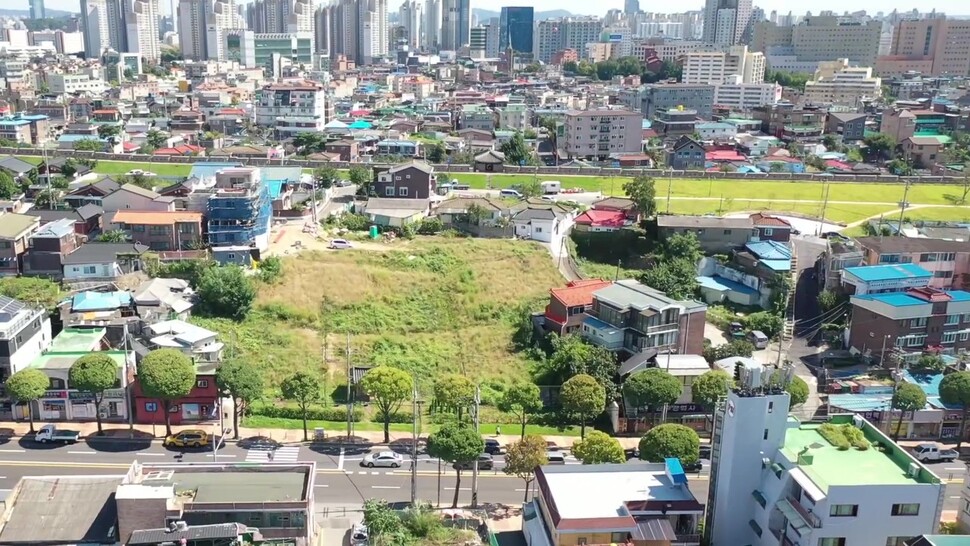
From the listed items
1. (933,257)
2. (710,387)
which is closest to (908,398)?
(710,387)

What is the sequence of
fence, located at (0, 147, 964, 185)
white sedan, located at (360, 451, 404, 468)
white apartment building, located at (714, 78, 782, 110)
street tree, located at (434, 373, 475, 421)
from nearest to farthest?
1. white sedan, located at (360, 451, 404, 468)
2. street tree, located at (434, 373, 475, 421)
3. fence, located at (0, 147, 964, 185)
4. white apartment building, located at (714, 78, 782, 110)

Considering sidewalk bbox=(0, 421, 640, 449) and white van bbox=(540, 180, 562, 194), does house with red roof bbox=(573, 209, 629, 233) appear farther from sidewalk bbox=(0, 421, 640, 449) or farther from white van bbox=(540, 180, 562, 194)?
sidewalk bbox=(0, 421, 640, 449)

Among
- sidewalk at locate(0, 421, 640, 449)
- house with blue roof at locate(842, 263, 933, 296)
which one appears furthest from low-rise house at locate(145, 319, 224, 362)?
house with blue roof at locate(842, 263, 933, 296)

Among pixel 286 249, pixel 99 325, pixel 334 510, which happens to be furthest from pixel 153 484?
pixel 286 249

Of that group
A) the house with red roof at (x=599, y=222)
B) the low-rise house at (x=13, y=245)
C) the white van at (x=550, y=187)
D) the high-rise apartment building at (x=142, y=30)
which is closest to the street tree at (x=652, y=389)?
the house with red roof at (x=599, y=222)

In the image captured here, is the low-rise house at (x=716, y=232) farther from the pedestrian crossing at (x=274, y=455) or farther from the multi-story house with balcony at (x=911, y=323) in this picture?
the pedestrian crossing at (x=274, y=455)

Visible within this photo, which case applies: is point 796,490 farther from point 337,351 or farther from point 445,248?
point 445,248

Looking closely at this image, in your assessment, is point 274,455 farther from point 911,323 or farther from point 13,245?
point 911,323
